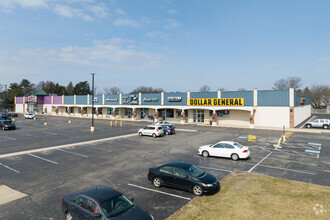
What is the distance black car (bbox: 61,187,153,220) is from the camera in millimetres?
7473

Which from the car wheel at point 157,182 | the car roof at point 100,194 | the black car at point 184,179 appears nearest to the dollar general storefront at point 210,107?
the black car at point 184,179

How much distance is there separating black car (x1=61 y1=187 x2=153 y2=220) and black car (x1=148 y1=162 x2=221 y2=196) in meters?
3.85

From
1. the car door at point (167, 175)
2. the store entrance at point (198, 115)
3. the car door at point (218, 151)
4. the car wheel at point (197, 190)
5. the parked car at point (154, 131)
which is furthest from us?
the store entrance at point (198, 115)

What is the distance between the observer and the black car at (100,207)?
747 centimetres

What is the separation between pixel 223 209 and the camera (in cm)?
941

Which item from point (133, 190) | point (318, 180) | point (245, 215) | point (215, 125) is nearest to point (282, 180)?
point (318, 180)

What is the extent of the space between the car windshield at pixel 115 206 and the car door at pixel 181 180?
397cm

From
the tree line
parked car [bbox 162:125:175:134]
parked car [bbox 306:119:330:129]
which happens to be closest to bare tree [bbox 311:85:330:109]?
the tree line

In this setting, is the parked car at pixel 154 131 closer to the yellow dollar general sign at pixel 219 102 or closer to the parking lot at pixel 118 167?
the parking lot at pixel 118 167

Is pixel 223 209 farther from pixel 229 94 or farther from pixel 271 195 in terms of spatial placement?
pixel 229 94

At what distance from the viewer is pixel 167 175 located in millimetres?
11922

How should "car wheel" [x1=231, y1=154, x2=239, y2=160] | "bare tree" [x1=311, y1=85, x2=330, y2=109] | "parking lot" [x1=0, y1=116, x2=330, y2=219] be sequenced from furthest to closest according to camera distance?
1. "bare tree" [x1=311, y1=85, x2=330, y2=109]
2. "car wheel" [x1=231, y1=154, x2=239, y2=160]
3. "parking lot" [x1=0, y1=116, x2=330, y2=219]

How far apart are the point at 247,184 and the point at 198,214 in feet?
15.2

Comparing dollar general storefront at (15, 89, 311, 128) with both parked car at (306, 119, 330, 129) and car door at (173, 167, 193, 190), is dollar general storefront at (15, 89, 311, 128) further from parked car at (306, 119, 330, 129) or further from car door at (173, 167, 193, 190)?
car door at (173, 167, 193, 190)
